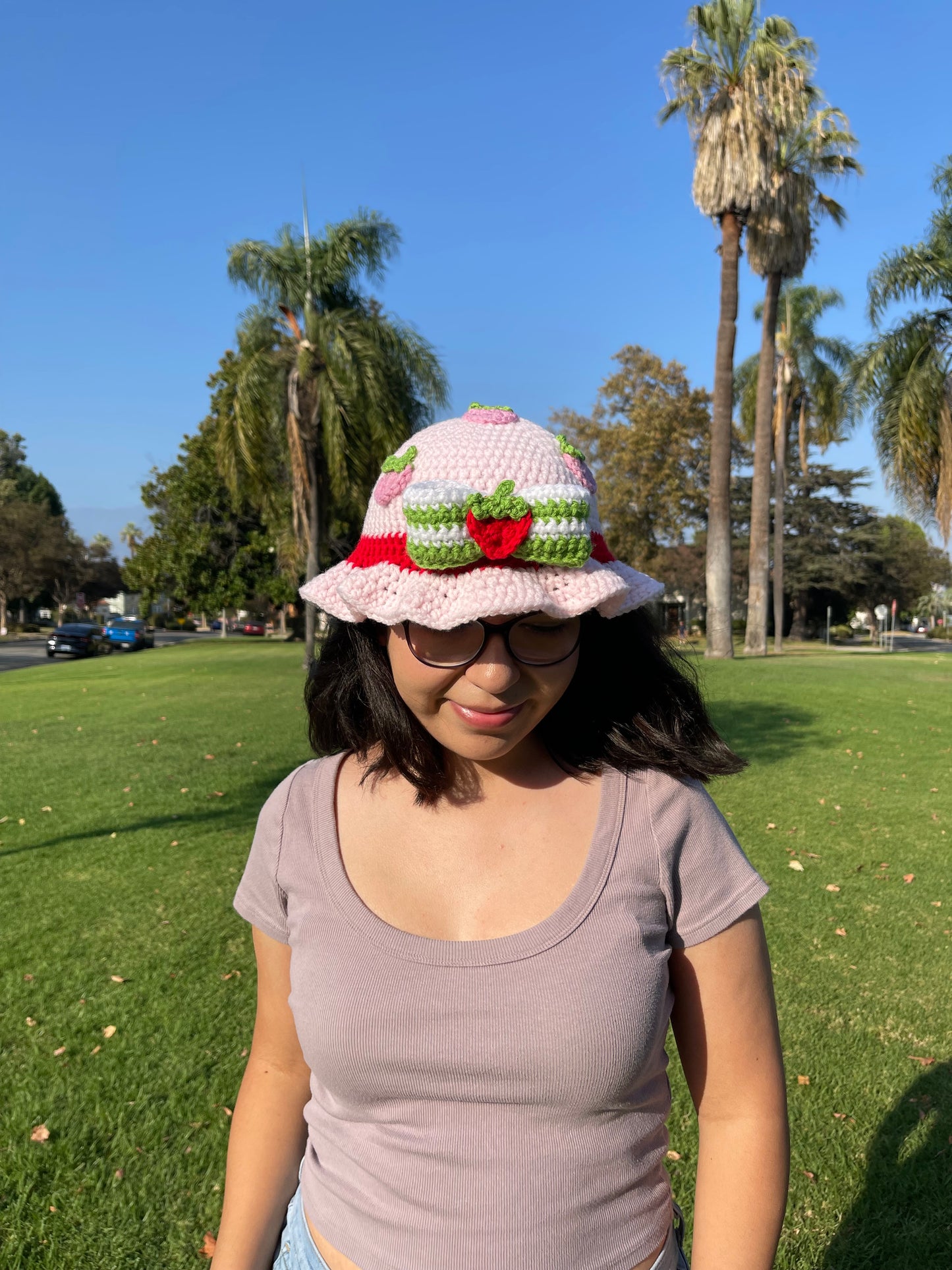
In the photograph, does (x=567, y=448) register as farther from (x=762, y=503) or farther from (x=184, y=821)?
(x=762, y=503)

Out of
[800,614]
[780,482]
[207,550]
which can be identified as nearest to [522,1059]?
[780,482]

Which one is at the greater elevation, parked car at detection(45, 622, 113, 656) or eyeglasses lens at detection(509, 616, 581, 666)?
eyeglasses lens at detection(509, 616, 581, 666)

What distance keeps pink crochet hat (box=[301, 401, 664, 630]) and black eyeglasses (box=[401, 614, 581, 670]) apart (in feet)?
0.16

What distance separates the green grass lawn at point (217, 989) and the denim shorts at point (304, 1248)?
152cm

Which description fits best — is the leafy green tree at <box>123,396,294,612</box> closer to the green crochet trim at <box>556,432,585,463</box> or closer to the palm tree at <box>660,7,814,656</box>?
the palm tree at <box>660,7,814,656</box>

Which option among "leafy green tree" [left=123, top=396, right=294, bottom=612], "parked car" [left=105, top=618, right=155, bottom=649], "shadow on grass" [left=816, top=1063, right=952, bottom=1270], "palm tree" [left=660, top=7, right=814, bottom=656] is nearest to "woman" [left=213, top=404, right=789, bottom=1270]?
"shadow on grass" [left=816, top=1063, right=952, bottom=1270]

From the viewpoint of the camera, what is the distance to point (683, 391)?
3191 centimetres

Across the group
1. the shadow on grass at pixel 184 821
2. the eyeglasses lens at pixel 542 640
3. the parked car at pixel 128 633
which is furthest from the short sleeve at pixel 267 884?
the parked car at pixel 128 633

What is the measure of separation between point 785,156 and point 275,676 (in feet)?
50.6

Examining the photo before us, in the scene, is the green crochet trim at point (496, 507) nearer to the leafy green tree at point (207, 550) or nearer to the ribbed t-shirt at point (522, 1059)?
the ribbed t-shirt at point (522, 1059)

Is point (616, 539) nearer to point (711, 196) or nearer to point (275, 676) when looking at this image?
point (711, 196)

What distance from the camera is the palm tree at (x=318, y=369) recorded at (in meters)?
15.9

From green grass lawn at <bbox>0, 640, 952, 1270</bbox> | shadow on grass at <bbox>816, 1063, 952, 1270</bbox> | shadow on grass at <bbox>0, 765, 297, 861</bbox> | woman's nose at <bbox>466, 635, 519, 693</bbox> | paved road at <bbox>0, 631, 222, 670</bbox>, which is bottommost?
shadow on grass at <bbox>816, 1063, 952, 1270</bbox>

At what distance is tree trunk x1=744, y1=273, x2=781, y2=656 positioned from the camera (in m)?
20.2
